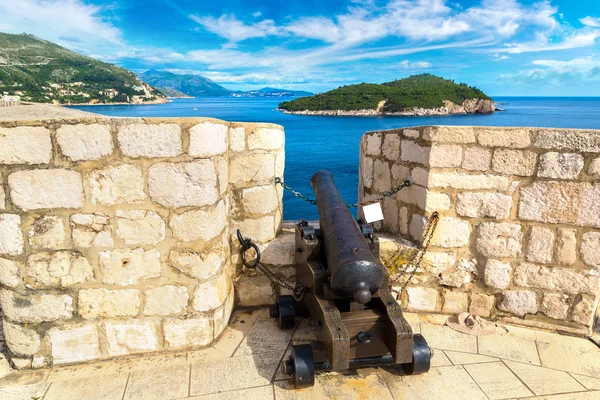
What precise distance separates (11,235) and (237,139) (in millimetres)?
1622

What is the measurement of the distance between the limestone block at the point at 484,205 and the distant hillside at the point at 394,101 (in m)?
80.5

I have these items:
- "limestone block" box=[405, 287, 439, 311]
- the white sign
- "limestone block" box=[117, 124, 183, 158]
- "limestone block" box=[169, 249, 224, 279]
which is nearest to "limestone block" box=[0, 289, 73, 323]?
"limestone block" box=[169, 249, 224, 279]

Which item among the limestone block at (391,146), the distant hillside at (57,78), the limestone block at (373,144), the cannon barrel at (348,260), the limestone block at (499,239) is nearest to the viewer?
the cannon barrel at (348,260)

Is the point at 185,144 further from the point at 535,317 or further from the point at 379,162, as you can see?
the point at 535,317

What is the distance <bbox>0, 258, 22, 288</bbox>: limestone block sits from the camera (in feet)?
8.18

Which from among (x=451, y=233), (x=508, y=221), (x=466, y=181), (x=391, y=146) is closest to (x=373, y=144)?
(x=391, y=146)

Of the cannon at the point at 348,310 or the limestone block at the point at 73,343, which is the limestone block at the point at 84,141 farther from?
the cannon at the point at 348,310

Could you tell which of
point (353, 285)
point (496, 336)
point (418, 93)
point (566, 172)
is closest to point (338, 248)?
point (353, 285)

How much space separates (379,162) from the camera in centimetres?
384

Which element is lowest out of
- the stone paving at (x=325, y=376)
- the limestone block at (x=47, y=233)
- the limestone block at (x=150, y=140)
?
the stone paving at (x=325, y=376)

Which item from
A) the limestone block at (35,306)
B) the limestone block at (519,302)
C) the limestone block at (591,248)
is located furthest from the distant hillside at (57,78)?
the limestone block at (591,248)

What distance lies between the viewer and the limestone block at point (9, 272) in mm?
2494

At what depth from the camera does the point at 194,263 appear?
2.69 metres

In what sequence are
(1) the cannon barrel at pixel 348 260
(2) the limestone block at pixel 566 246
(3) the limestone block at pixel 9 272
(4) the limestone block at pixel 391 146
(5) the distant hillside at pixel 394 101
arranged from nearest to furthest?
1. (1) the cannon barrel at pixel 348 260
2. (3) the limestone block at pixel 9 272
3. (2) the limestone block at pixel 566 246
4. (4) the limestone block at pixel 391 146
5. (5) the distant hillside at pixel 394 101
